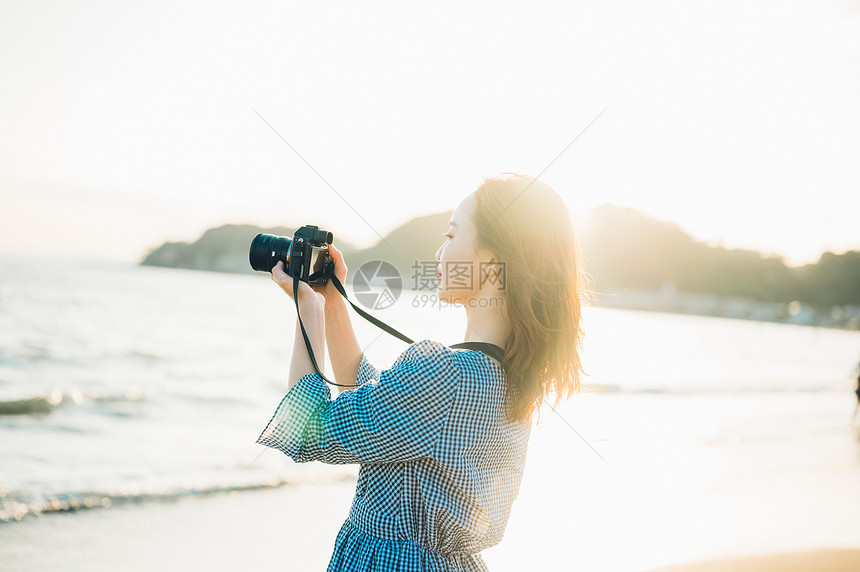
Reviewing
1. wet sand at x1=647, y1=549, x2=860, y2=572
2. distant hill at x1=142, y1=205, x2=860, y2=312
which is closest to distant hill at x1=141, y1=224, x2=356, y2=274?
distant hill at x1=142, y1=205, x2=860, y2=312

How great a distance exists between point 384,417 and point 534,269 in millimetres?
436

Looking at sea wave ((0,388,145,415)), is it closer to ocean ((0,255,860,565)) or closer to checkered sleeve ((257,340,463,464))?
ocean ((0,255,860,565))

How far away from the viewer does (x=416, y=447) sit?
1.03 metres

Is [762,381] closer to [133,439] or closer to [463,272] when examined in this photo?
[133,439]

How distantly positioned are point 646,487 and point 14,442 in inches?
242

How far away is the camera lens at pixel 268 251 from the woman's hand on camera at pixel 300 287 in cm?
3

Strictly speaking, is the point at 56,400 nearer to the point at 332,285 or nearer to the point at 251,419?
the point at 251,419

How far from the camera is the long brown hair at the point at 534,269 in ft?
3.90

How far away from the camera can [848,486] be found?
518 cm

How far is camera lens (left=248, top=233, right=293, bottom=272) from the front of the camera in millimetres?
1459

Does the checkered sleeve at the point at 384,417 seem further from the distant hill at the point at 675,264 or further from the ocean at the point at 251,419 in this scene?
the distant hill at the point at 675,264

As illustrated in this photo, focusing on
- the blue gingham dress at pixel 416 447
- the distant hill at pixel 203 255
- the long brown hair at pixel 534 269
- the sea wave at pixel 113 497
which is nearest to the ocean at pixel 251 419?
the sea wave at pixel 113 497

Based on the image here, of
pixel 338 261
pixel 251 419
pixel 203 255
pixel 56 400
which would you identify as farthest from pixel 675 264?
pixel 338 261

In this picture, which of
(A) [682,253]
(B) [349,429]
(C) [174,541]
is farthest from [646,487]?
(A) [682,253]
